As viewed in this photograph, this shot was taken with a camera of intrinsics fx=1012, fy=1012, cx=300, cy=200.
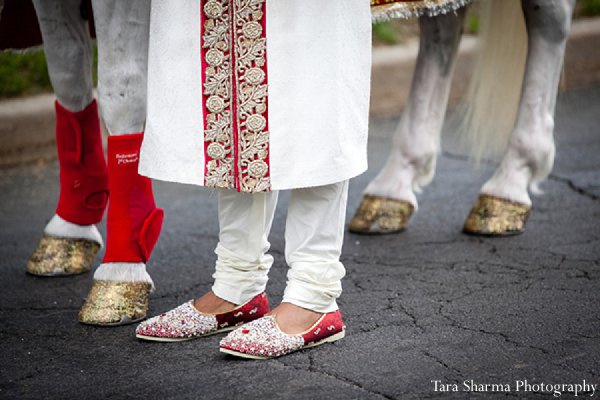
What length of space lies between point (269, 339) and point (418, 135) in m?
1.55

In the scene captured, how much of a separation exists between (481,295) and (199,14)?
1.24m

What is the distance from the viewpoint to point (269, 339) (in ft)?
8.36

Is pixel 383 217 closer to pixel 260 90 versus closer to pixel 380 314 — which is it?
pixel 380 314

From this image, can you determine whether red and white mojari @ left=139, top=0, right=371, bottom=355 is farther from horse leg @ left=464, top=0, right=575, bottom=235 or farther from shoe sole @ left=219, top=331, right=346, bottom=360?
horse leg @ left=464, top=0, right=575, bottom=235

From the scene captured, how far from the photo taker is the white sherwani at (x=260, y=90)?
240cm

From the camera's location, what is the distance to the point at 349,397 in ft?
7.52

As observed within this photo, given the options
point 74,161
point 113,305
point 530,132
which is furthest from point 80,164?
point 530,132

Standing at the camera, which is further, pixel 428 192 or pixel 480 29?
pixel 428 192

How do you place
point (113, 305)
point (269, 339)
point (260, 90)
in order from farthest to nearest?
1. point (113, 305)
2. point (269, 339)
3. point (260, 90)

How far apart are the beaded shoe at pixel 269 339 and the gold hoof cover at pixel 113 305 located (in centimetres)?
40

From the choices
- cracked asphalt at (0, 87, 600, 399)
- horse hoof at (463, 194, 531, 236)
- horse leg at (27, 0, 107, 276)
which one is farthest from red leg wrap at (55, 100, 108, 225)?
Result: horse hoof at (463, 194, 531, 236)

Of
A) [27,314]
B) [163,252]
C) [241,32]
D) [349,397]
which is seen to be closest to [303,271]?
[349,397]

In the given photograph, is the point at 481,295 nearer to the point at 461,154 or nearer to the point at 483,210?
the point at 483,210

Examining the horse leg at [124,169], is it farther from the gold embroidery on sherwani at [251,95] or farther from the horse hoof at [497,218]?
the horse hoof at [497,218]
